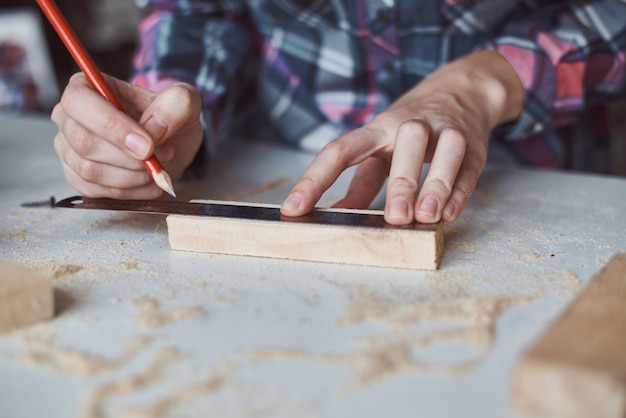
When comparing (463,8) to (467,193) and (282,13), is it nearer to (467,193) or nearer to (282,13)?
(282,13)

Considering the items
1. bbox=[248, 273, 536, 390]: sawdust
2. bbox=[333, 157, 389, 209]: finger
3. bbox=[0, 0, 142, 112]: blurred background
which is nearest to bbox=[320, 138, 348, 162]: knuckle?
bbox=[333, 157, 389, 209]: finger

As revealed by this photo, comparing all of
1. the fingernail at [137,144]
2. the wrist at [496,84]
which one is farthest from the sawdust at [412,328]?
the wrist at [496,84]

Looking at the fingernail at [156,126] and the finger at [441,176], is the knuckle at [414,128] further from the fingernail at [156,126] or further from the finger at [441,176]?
Result: the fingernail at [156,126]

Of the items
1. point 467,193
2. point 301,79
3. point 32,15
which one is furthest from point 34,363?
point 32,15

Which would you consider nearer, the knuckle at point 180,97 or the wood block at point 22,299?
the wood block at point 22,299

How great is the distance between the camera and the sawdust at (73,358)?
56cm

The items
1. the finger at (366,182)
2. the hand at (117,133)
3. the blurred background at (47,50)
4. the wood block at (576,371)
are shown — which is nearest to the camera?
the wood block at (576,371)

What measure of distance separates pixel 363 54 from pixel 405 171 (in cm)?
58

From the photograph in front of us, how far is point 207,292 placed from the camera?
28.0 inches

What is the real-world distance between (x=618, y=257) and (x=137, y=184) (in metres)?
0.62

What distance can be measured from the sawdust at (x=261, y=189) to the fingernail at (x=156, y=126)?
209 millimetres

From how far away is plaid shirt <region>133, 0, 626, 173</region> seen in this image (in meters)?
1.21

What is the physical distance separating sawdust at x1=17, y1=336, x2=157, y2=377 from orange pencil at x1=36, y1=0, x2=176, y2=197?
0.31 meters

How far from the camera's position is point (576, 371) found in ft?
1.53
